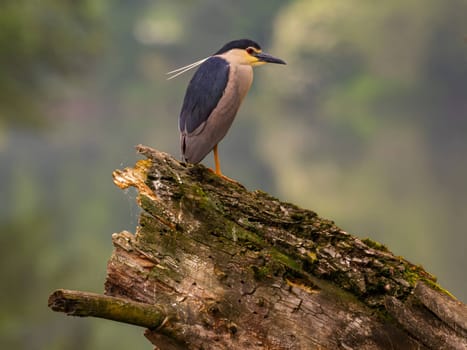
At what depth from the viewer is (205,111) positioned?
5.83 feet

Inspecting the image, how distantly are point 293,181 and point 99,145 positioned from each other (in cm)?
308

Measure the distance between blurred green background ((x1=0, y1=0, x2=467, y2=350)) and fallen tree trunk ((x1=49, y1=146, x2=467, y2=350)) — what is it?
16.6ft

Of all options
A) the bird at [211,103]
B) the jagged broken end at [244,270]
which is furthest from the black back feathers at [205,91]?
the jagged broken end at [244,270]

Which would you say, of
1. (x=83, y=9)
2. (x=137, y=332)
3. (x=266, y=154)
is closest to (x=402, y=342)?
(x=83, y=9)

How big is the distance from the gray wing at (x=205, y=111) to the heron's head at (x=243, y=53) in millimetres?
37

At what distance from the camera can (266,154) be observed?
31.9 ft

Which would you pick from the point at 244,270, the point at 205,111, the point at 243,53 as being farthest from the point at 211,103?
the point at 244,270

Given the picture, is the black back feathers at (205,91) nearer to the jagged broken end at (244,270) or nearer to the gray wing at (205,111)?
the gray wing at (205,111)

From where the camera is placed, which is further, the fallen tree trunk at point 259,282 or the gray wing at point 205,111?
the gray wing at point 205,111

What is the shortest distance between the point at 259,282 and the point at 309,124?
9529mm

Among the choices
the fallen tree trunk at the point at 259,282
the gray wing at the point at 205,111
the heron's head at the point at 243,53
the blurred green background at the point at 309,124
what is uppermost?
the blurred green background at the point at 309,124

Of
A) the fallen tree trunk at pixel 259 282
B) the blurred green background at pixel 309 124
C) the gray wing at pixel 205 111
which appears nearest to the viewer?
the fallen tree trunk at pixel 259 282

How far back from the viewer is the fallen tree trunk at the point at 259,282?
1.23 metres

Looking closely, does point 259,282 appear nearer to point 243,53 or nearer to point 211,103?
point 211,103
